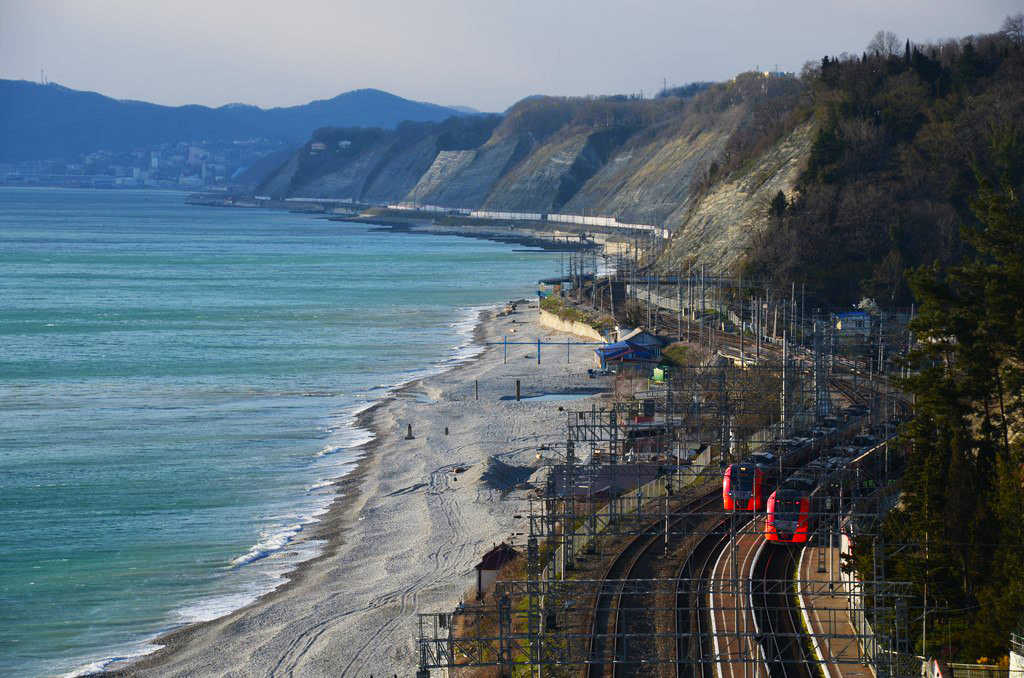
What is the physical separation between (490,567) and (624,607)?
4.40 m

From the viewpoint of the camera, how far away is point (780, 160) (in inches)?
2621

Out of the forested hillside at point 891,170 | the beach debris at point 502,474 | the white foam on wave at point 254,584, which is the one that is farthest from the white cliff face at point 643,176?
the white foam on wave at point 254,584

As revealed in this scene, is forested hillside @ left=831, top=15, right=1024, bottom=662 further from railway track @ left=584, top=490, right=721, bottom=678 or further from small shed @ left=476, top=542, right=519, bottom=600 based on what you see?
small shed @ left=476, top=542, right=519, bottom=600

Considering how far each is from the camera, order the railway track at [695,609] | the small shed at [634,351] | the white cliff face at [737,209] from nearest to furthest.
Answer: the railway track at [695,609], the small shed at [634,351], the white cliff face at [737,209]

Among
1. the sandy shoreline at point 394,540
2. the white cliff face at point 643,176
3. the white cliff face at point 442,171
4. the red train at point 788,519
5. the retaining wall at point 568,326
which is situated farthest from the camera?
the white cliff face at point 442,171

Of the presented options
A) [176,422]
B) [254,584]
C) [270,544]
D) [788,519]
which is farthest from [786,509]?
[176,422]

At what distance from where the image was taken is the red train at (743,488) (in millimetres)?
23016

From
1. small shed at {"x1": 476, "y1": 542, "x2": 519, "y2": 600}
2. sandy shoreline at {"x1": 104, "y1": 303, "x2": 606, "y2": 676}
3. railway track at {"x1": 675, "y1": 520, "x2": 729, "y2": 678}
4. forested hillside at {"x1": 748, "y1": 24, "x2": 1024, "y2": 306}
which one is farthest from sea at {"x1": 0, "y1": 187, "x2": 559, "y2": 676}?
forested hillside at {"x1": 748, "y1": 24, "x2": 1024, "y2": 306}

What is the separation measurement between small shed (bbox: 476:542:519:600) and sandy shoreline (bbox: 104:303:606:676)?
587mm

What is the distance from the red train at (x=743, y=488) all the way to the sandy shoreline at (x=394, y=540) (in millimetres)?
4836

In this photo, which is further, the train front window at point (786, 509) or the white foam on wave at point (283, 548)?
the white foam on wave at point (283, 548)

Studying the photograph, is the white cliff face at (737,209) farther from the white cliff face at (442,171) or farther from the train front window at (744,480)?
the white cliff face at (442,171)

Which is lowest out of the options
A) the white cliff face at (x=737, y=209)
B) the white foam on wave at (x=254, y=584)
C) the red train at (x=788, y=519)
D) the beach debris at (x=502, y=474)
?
the white foam on wave at (x=254, y=584)

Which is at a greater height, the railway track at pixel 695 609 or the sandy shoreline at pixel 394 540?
the railway track at pixel 695 609
